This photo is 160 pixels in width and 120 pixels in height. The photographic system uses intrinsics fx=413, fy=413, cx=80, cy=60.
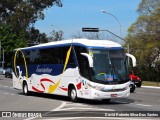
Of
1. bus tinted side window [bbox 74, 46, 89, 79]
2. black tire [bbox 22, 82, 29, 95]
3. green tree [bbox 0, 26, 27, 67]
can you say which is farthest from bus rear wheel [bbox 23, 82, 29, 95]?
green tree [bbox 0, 26, 27, 67]

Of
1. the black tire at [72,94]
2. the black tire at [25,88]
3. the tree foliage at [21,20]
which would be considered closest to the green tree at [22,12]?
the tree foliage at [21,20]

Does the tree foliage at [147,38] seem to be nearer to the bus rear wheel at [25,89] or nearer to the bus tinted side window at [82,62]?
the bus rear wheel at [25,89]

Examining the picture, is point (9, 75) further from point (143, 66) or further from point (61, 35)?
point (61, 35)

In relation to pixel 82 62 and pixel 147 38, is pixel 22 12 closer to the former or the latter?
pixel 147 38

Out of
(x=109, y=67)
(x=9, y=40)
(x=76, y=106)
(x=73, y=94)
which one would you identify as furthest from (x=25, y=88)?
(x=9, y=40)

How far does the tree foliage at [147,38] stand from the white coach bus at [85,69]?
3909 centimetres

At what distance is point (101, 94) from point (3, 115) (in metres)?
5.95

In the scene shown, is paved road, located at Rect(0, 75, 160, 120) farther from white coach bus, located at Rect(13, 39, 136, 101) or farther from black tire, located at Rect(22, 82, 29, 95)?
black tire, located at Rect(22, 82, 29, 95)

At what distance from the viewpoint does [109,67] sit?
20.0 metres

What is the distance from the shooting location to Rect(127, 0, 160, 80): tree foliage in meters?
61.9

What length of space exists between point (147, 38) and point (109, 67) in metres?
43.9

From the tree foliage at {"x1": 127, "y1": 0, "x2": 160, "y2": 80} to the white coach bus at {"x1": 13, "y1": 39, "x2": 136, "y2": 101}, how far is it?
39.1m

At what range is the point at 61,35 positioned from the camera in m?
107

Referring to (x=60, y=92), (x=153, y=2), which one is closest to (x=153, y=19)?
(x=153, y=2)
